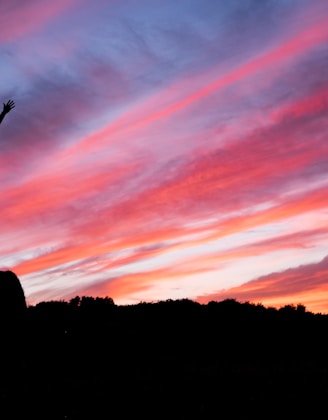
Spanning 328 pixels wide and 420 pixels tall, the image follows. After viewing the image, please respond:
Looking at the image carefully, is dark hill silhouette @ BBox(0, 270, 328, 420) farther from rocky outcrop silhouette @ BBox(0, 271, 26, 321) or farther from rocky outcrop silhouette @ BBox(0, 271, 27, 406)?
rocky outcrop silhouette @ BBox(0, 271, 26, 321)

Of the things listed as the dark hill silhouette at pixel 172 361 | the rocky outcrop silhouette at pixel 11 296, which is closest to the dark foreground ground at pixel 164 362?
the dark hill silhouette at pixel 172 361

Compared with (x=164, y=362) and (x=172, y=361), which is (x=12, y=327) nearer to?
(x=164, y=362)

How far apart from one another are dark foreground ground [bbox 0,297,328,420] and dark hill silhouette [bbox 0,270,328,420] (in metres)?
0.05

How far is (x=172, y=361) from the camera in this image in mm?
29141

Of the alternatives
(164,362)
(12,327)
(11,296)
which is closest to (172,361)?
(164,362)

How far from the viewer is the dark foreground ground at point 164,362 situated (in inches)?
645

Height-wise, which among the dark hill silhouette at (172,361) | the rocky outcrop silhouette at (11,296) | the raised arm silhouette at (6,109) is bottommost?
the dark hill silhouette at (172,361)

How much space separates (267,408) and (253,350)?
19534 mm

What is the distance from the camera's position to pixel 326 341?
129 feet

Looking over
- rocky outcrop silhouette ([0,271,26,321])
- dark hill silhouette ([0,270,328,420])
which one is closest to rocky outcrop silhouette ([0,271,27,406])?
rocky outcrop silhouette ([0,271,26,321])

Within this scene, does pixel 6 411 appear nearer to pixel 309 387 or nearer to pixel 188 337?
pixel 309 387

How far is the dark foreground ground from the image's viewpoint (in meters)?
16.4

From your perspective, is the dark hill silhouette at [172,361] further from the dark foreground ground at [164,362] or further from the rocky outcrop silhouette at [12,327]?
the rocky outcrop silhouette at [12,327]

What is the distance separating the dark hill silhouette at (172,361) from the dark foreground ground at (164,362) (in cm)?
5
